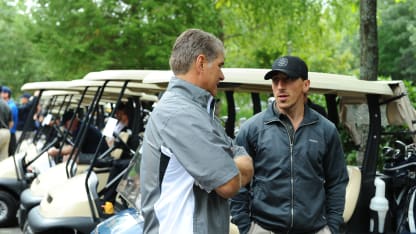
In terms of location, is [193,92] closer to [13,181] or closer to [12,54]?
[13,181]

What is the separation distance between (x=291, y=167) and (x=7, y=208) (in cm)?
613

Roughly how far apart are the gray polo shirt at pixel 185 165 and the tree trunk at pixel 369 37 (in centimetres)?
505

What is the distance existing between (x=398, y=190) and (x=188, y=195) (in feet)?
9.60

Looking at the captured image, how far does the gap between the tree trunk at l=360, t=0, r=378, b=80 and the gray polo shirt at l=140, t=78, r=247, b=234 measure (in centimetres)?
505

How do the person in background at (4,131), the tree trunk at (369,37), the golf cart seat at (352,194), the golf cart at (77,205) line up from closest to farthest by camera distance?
the golf cart seat at (352,194) → the golf cart at (77,205) → the tree trunk at (369,37) → the person in background at (4,131)

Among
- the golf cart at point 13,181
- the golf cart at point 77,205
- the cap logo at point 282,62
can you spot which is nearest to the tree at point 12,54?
the golf cart at point 13,181

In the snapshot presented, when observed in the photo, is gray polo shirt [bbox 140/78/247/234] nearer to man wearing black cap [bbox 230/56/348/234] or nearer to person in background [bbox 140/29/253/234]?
person in background [bbox 140/29/253/234]

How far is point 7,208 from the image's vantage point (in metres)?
8.49

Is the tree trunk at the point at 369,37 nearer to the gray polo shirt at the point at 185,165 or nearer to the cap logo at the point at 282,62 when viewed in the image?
the cap logo at the point at 282,62

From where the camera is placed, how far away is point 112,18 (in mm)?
14883

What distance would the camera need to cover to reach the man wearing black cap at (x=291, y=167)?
3.31 metres

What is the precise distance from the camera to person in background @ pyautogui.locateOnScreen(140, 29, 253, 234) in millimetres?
2295

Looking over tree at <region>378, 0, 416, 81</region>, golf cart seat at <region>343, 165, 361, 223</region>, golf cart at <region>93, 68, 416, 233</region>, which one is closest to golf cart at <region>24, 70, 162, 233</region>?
golf cart at <region>93, 68, 416, 233</region>

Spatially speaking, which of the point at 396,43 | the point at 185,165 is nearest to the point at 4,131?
the point at 185,165
